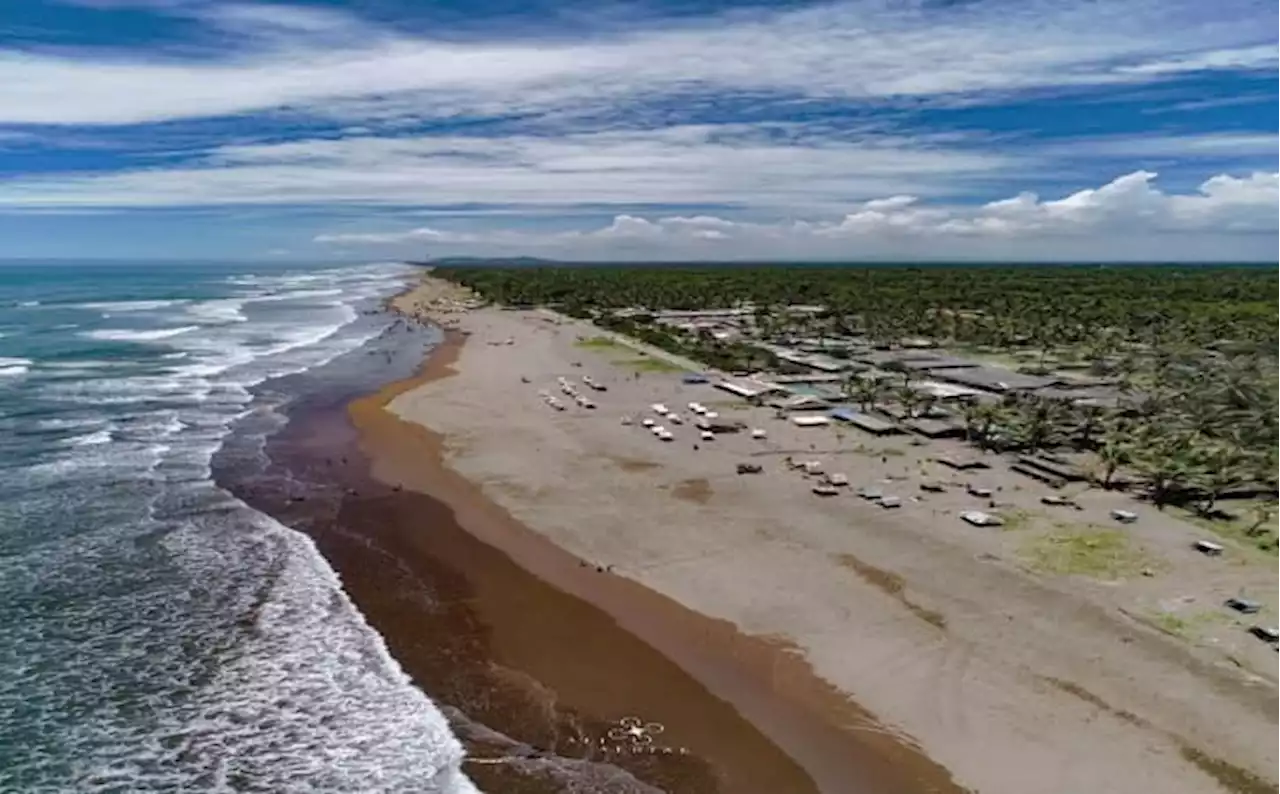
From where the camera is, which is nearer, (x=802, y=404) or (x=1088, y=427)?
(x=1088, y=427)

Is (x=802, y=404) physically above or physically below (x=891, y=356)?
below

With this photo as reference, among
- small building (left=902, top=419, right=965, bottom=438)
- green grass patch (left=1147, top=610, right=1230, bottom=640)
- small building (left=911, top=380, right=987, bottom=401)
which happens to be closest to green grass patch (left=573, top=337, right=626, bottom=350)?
small building (left=911, top=380, right=987, bottom=401)

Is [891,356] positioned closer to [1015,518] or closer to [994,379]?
[994,379]

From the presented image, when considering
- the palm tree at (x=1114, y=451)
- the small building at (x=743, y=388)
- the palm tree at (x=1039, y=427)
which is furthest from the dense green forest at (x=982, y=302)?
the palm tree at (x=1114, y=451)

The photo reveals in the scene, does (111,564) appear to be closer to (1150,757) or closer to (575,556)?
(575,556)

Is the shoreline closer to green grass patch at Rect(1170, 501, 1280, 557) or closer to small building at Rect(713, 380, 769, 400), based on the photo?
green grass patch at Rect(1170, 501, 1280, 557)

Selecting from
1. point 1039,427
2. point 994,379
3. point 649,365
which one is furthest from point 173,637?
point 994,379

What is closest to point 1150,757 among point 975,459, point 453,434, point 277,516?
point 975,459
